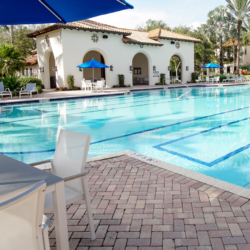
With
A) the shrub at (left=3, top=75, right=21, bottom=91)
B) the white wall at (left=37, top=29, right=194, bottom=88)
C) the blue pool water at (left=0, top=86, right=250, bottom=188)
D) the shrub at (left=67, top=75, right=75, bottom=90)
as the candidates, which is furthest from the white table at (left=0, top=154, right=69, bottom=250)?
the white wall at (left=37, top=29, right=194, bottom=88)

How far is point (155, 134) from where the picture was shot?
732 cm

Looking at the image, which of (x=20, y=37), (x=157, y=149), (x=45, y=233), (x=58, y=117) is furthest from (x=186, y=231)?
(x=20, y=37)

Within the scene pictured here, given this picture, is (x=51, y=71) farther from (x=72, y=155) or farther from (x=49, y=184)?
(x=49, y=184)

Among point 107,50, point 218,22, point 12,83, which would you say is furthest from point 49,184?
point 218,22

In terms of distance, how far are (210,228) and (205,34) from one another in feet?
121

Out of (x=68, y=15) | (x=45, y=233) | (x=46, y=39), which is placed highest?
(x=46, y=39)

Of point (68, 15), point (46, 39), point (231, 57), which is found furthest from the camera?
point (231, 57)

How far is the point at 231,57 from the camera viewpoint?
149 feet

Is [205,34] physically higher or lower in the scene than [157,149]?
higher

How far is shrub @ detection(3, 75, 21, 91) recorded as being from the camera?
17047mm

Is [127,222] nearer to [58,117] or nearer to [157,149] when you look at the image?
[157,149]

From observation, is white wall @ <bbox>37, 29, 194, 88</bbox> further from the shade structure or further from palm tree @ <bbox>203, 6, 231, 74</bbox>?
the shade structure

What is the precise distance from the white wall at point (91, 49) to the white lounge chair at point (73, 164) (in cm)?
1900

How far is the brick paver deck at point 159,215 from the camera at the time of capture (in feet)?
7.54
